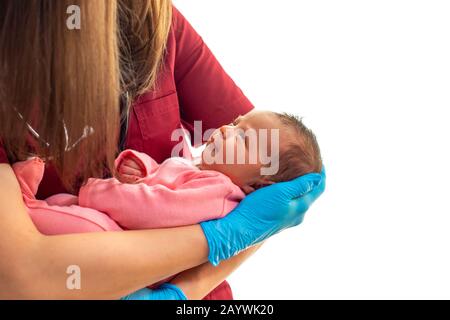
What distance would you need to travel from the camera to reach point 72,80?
1.09 m

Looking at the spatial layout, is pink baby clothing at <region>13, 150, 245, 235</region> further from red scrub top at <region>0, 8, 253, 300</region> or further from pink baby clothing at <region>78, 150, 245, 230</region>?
red scrub top at <region>0, 8, 253, 300</region>

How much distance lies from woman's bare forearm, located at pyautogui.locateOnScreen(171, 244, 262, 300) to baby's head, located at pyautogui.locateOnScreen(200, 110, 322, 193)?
162 millimetres

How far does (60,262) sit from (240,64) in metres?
1.28

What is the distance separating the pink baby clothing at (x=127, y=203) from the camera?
3.82ft

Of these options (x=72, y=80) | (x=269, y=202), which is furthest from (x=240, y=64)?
(x=72, y=80)

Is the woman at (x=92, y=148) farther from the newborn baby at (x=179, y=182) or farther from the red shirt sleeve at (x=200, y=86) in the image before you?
the red shirt sleeve at (x=200, y=86)

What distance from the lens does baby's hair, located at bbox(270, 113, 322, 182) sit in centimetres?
132

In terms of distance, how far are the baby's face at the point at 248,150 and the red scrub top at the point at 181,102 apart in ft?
0.46

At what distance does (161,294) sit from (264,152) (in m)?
0.34

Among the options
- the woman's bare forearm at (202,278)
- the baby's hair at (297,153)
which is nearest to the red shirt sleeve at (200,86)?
the baby's hair at (297,153)

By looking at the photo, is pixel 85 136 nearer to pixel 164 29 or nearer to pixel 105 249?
pixel 105 249

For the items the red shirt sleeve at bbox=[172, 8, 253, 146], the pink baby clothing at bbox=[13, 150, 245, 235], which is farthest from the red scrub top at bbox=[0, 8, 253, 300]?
the pink baby clothing at bbox=[13, 150, 245, 235]

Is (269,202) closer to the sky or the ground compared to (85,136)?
closer to the ground
